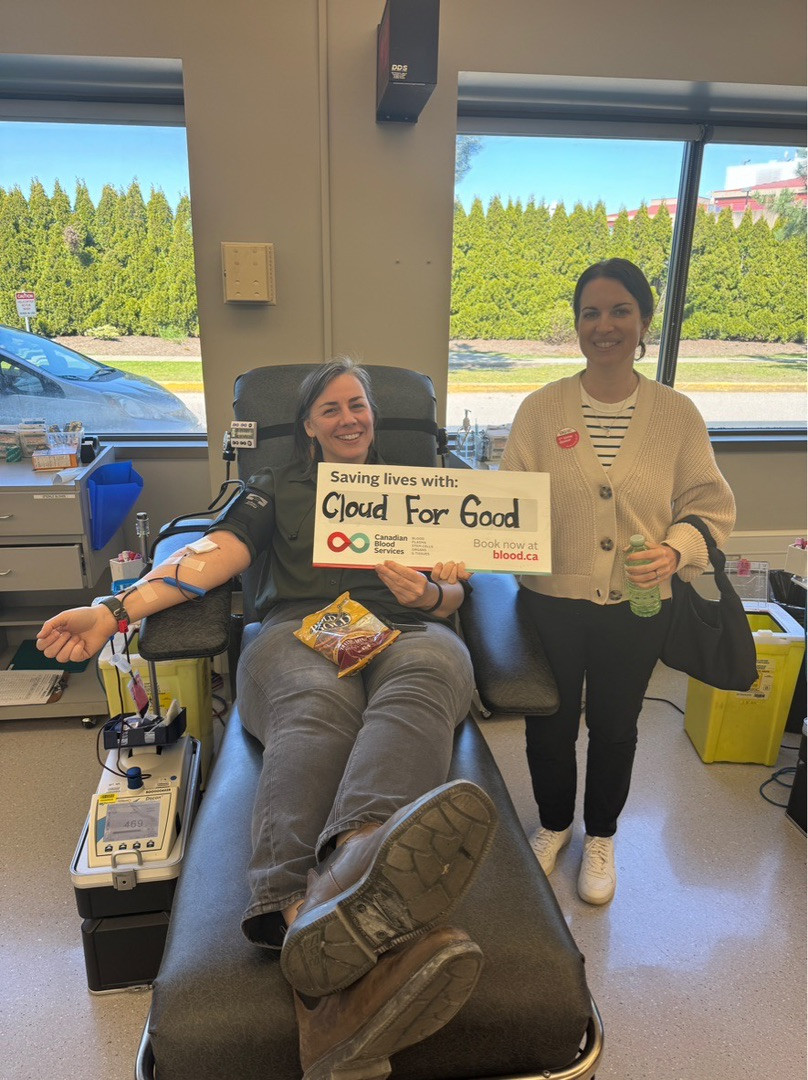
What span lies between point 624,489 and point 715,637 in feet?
1.27

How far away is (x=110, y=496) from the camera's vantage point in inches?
93.4

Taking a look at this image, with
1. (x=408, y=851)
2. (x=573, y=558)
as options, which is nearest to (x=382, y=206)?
(x=573, y=558)

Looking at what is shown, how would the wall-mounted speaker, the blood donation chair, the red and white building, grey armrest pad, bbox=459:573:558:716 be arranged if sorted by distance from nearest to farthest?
the blood donation chair
grey armrest pad, bbox=459:573:558:716
the wall-mounted speaker
the red and white building

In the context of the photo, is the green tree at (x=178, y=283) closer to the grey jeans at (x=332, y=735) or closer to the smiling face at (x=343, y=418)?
the smiling face at (x=343, y=418)

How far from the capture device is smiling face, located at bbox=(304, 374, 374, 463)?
1.62 m

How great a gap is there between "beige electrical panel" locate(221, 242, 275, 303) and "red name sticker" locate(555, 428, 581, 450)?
1.29 metres

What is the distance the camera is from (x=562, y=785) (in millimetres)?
1695

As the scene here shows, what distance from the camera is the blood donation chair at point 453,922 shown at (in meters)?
0.94

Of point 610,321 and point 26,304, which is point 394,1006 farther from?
point 26,304

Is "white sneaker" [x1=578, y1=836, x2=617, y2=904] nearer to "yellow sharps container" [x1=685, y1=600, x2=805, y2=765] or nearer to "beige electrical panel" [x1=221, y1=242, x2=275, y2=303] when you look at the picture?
"yellow sharps container" [x1=685, y1=600, x2=805, y2=765]

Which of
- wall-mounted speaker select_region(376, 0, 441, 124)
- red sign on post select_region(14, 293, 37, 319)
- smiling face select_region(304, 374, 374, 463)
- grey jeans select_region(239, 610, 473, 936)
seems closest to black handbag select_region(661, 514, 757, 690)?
grey jeans select_region(239, 610, 473, 936)

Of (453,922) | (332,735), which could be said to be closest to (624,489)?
(332,735)

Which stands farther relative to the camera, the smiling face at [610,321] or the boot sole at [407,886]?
the smiling face at [610,321]

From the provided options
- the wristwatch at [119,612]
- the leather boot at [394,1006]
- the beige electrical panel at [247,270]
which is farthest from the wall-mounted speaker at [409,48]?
the leather boot at [394,1006]
